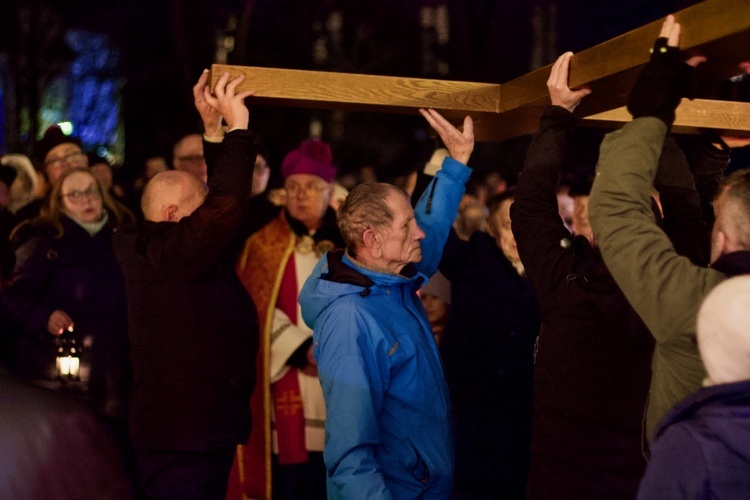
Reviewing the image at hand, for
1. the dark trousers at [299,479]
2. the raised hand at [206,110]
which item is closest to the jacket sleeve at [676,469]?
the raised hand at [206,110]

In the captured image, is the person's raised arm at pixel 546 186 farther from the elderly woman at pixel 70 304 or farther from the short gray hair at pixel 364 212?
the elderly woman at pixel 70 304

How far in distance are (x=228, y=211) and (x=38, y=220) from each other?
2088 millimetres

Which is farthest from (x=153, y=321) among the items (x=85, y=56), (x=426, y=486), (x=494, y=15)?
(x=85, y=56)

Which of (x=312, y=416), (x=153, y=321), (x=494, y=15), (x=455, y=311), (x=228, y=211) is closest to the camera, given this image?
(x=228, y=211)

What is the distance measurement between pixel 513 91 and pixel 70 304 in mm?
3025

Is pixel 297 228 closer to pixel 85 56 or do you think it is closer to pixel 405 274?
pixel 405 274

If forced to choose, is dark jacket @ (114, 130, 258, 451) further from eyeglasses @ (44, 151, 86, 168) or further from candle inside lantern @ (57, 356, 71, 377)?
eyeglasses @ (44, 151, 86, 168)

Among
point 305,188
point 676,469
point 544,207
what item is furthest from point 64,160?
point 676,469

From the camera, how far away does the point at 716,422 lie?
1712mm

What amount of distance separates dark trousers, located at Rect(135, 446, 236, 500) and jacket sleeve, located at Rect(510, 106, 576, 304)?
1731mm

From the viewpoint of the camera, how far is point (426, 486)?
3.02 metres

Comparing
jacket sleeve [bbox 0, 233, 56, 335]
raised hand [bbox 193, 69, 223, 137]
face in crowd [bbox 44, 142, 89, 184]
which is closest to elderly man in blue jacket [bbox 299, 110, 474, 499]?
raised hand [bbox 193, 69, 223, 137]

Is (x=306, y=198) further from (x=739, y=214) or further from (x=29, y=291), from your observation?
(x=739, y=214)

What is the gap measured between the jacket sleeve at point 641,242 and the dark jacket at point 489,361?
2.09 meters
